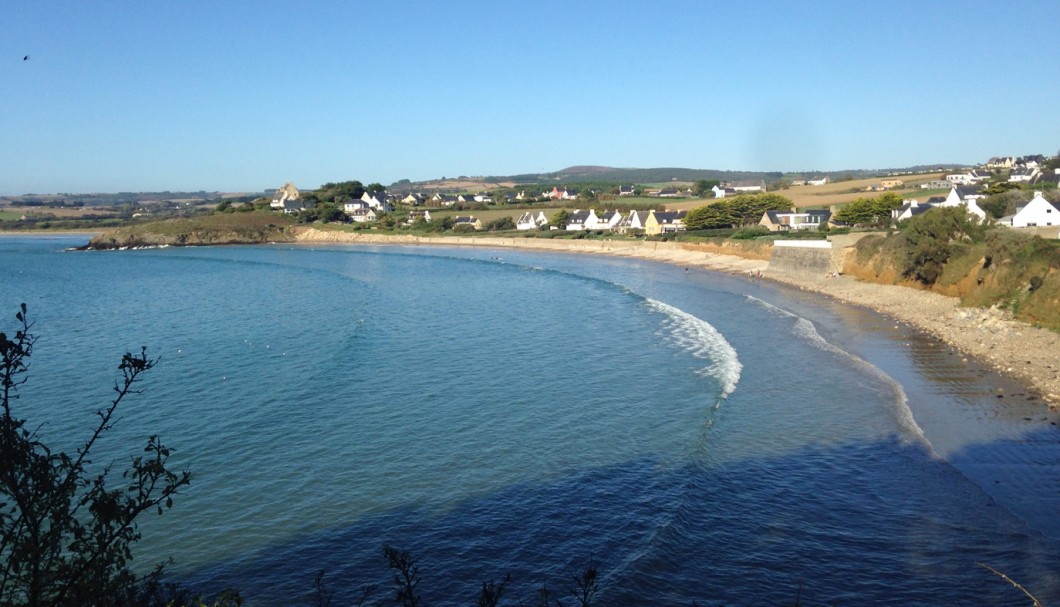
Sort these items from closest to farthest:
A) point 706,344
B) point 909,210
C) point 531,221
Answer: point 706,344
point 909,210
point 531,221

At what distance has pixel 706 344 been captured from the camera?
24.7 meters

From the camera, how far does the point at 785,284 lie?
141ft

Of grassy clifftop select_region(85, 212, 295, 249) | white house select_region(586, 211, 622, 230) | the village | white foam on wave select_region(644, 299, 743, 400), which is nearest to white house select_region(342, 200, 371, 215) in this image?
the village

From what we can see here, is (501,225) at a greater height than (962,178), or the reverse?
(962,178)

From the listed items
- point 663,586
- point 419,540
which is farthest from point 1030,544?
point 419,540

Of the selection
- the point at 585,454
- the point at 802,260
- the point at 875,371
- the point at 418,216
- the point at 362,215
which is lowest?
the point at 875,371

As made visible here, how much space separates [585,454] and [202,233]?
95257 mm

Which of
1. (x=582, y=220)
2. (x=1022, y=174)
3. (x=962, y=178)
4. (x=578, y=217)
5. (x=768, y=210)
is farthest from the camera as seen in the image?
(x=962, y=178)

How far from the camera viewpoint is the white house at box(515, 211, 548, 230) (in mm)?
98875

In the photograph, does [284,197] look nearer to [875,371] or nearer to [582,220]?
[582,220]

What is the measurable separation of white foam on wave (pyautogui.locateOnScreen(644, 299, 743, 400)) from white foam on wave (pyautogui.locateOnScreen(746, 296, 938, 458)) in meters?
2.88

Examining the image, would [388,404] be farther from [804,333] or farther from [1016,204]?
[1016,204]

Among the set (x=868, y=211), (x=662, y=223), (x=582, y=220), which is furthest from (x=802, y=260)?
(x=582, y=220)

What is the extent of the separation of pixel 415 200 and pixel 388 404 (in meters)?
128
